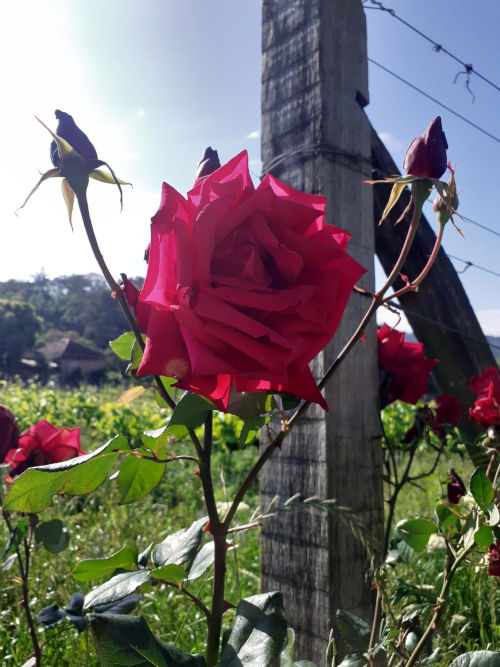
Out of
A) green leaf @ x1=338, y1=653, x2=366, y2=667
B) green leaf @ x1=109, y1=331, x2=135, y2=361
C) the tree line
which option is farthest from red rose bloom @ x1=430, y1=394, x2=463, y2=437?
the tree line

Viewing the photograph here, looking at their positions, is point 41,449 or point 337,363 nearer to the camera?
point 337,363

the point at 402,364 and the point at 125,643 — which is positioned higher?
the point at 402,364

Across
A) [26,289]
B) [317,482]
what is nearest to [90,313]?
[26,289]

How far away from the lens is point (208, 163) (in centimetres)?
51

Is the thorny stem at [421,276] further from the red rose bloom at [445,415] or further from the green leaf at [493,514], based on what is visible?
the red rose bloom at [445,415]

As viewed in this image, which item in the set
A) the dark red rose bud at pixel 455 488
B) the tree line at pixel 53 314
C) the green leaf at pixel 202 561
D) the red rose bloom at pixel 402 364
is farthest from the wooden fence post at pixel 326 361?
the tree line at pixel 53 314

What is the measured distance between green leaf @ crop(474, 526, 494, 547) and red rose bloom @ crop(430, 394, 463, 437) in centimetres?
57

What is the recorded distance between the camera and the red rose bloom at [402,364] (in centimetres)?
107

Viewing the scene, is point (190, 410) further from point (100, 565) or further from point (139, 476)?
point (100, 565)

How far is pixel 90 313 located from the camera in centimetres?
3962

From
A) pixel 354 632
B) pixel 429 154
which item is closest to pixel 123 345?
pixel 429 154

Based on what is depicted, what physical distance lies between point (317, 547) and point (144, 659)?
2.56 ft

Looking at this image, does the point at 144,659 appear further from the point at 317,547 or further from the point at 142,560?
the point at 317,547

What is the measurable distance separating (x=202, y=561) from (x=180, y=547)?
4 cm
